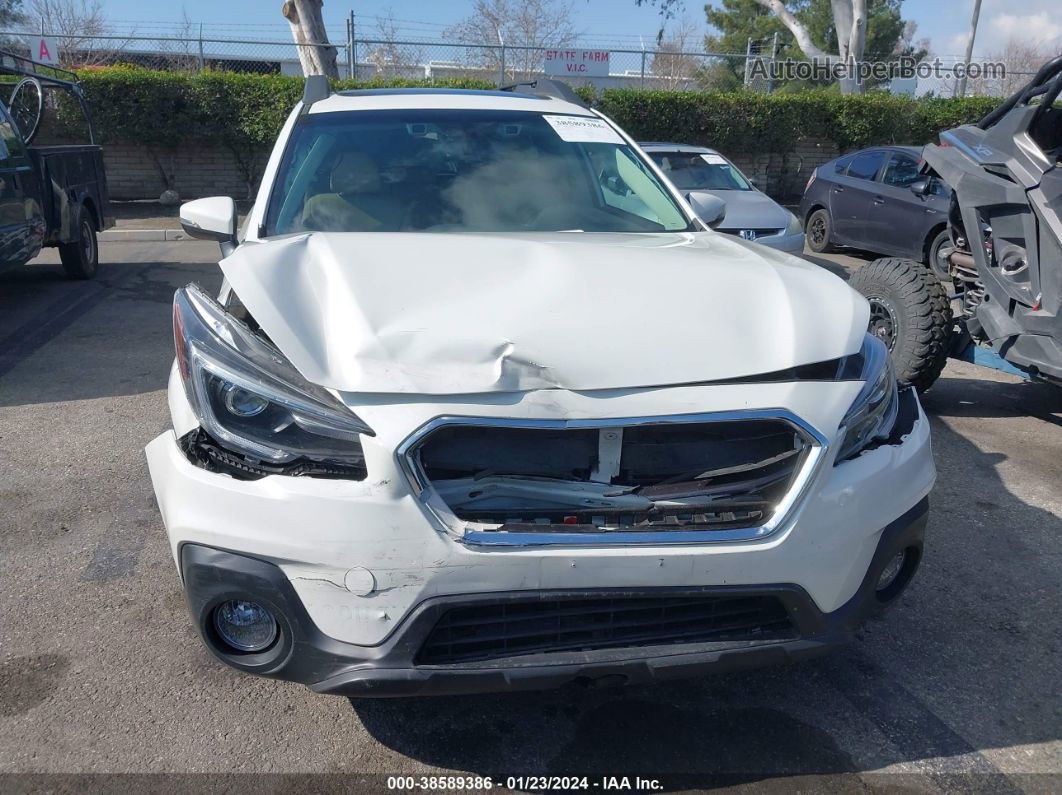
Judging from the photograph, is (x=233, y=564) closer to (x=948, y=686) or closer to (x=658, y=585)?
(x=658, y=585)

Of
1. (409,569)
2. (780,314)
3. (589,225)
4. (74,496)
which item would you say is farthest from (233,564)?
(74,496)

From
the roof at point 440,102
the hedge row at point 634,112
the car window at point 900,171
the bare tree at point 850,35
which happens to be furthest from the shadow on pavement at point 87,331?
the bare tree at point 850,35

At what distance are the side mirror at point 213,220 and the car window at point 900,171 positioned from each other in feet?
31.2

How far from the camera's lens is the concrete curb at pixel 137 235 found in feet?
40.9

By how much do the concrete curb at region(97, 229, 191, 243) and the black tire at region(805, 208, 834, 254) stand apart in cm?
893

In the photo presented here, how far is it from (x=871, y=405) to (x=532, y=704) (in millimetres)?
1341

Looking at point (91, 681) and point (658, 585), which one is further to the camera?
point (91, 681)

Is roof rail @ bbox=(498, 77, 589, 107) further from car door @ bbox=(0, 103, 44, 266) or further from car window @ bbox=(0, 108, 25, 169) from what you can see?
car window @ bbox=(0, 108, 25, 169)

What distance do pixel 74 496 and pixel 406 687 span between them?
2665 mm

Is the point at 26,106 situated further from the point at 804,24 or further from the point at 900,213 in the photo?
the point at 804,24

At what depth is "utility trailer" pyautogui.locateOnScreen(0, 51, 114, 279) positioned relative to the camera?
281 inches

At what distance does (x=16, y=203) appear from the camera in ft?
23.5

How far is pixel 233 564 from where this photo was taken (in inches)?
80.8

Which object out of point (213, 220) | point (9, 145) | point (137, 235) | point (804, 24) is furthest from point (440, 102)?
point (804, 24)
